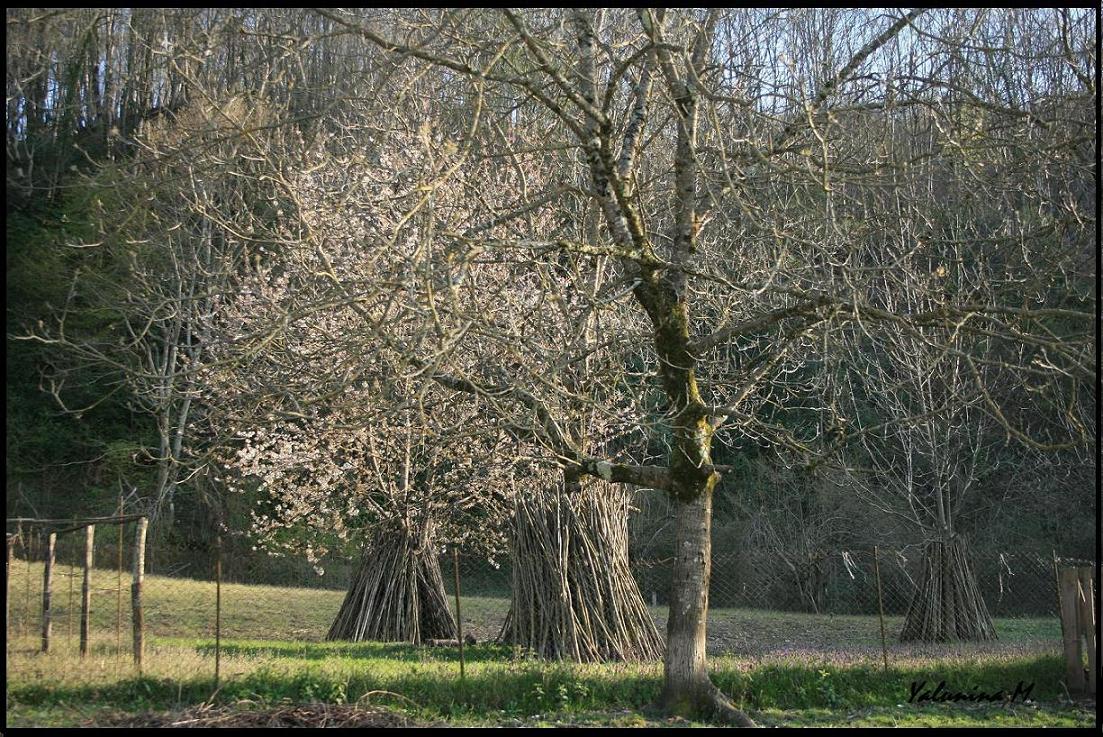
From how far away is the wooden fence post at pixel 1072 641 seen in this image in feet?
20.9

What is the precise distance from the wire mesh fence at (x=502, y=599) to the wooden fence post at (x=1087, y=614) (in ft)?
3.64

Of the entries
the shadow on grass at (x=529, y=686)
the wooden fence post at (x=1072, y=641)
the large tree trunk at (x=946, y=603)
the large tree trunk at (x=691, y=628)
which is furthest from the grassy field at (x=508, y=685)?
the large tree trunk at (x=946, y=603)

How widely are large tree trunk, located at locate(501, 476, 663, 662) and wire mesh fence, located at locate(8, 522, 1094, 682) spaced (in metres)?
1.52

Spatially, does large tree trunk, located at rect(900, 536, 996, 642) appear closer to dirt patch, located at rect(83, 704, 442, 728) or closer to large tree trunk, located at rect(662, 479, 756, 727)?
large tree trunk, located at rect(662, 479, 756, 727)

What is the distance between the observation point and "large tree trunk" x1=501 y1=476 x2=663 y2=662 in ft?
25.8

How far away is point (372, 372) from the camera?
6.27 metres

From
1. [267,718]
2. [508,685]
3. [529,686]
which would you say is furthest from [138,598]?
[529,686]

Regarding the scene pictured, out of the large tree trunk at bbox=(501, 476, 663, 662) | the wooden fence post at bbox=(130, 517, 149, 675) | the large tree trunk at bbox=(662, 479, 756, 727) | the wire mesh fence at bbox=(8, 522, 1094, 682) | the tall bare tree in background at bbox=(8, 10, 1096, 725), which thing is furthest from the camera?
the wire mesh fence at bbox=(8, 522, 1094, 682)

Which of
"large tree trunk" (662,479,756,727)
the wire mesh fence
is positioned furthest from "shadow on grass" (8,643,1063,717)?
the wire mesh fence

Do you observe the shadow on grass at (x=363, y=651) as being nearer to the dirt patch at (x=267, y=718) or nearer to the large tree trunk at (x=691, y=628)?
the dirt patch at (x=267, y=718)

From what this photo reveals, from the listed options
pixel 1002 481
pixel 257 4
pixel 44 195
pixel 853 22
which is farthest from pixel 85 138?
pixel 1002 481

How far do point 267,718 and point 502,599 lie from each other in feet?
32.5

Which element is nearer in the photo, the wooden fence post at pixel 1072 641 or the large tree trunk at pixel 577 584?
the wooden fence post at pixel 1072 641

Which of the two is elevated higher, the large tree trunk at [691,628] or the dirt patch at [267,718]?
the large tree trunk at [691,628]
